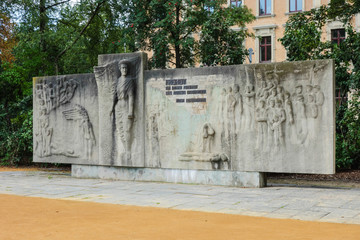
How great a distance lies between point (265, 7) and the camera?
118 feet

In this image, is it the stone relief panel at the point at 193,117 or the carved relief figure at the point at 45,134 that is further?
the carved relief figure at the point at 45,134

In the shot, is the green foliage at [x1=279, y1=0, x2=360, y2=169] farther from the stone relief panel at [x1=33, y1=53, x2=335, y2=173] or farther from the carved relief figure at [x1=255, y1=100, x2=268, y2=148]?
the carved relief figure at [x1=255, y1=100, x2=268, y2=148]

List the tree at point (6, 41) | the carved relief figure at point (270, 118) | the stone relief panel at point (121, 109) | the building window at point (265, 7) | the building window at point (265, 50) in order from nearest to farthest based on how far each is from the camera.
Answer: the carved relief figure at point (270, 118), the stone relief panel at point (121, 109), the tree at point (6, 41), the building window at point (265, 50), the building window at point (265, 7)

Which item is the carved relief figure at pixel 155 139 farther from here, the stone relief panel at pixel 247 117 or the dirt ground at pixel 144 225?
the dirt ground at pixel 144 225

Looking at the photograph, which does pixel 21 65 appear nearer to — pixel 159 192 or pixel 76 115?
pixel 76 115

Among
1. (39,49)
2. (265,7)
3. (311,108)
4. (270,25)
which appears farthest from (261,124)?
(265,7)

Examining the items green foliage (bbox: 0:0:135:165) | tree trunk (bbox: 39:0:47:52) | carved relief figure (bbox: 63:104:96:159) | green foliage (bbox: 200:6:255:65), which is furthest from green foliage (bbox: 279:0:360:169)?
tree trunk (bbox: 39:0:47:52)

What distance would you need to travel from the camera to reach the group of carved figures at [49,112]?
12891 millimetres

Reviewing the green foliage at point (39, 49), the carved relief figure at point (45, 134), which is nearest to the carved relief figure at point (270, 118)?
the carved relief figure at point (45, 134)

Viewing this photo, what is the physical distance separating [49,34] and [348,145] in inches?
450

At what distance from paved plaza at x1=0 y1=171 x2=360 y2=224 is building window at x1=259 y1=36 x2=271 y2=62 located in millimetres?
25656

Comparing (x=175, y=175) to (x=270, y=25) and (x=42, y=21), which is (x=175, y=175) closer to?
(x=42, y=21)

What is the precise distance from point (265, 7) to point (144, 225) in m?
31.8

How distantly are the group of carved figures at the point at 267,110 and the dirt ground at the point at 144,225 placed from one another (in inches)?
138
